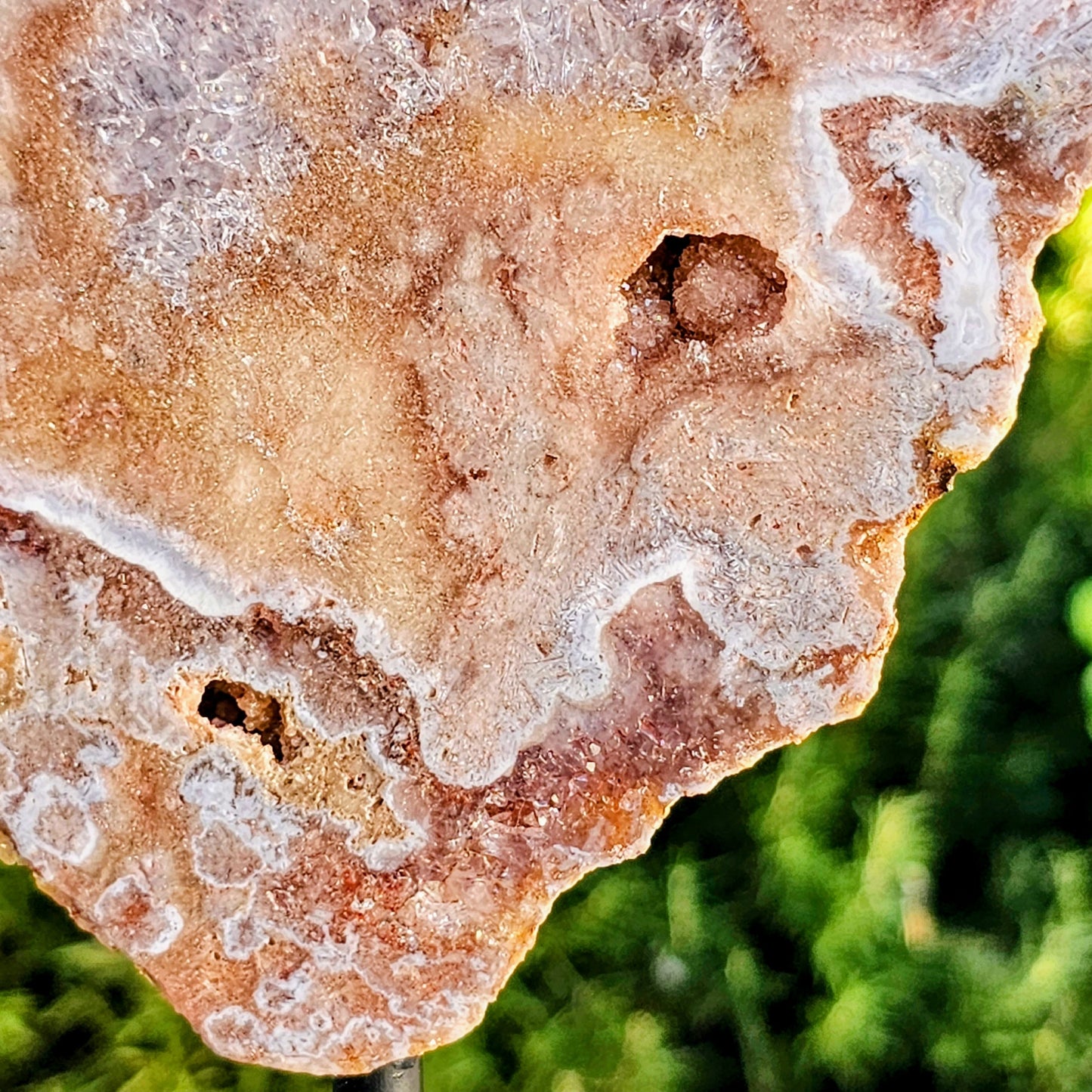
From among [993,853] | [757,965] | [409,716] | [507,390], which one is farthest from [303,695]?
[993,853]

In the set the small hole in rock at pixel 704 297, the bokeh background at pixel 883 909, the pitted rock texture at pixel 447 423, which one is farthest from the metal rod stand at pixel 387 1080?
the small hole in rock at pixel 704 297

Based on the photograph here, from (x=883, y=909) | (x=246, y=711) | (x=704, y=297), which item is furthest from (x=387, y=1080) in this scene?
(x=704, y=297)

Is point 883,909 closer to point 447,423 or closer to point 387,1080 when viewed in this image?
point 387,1080

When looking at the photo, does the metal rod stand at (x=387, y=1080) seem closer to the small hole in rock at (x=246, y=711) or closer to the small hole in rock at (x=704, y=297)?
the small hole in rock at (x=246, y=711)

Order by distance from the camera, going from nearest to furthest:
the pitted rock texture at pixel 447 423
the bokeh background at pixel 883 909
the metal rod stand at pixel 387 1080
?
the pitted rock texture at pixel 447 423
the metal rod stand at pixel 387 1080
the bokeh background at pixel 883 909

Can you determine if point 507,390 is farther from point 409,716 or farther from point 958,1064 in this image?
point 958,1064

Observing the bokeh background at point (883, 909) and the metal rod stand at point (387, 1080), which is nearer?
the metal rod stand at point (387, 1080)
